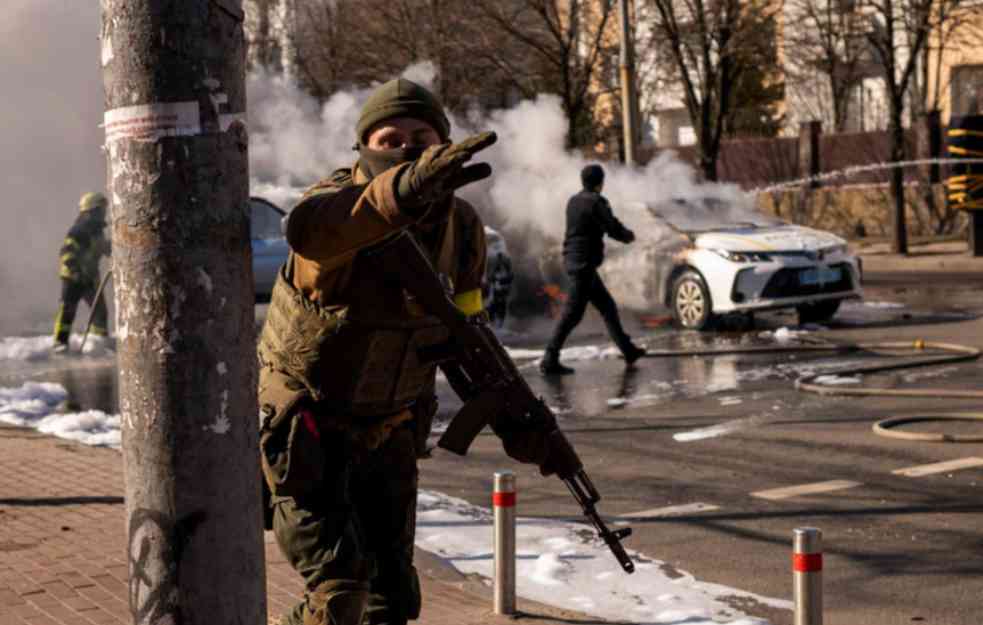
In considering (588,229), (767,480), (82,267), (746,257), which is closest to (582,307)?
(588,229)

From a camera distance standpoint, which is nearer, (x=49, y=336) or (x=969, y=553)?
(x=969, y=553)

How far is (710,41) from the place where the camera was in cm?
3177

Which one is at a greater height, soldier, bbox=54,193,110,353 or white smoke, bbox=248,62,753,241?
white smoke, bbox=248,62,753,241

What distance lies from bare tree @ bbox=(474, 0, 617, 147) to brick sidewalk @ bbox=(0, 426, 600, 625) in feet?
72.5

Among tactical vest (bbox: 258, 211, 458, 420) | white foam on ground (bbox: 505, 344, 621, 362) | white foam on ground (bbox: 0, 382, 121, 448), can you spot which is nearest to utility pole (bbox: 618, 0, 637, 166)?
white foam on ground (bbox: 505, 344, 621, 362)

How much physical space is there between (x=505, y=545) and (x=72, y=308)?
12.2 m

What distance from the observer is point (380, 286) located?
4.05m

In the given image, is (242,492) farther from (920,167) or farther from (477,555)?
(920,167)

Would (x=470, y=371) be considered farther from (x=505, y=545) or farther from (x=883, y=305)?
(x=883, y=305)

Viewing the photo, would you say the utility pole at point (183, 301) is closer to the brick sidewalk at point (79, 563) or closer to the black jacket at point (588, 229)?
the brick sidewalk at point (79, 563)

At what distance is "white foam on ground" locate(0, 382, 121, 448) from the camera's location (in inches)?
432

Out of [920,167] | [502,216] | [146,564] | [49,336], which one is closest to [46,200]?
[49,336]

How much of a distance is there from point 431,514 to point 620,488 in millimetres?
1174

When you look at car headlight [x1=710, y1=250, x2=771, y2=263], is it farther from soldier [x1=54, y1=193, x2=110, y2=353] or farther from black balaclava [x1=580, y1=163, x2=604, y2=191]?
soldier [x1=54, y1=193, x2=110, y2=353]
